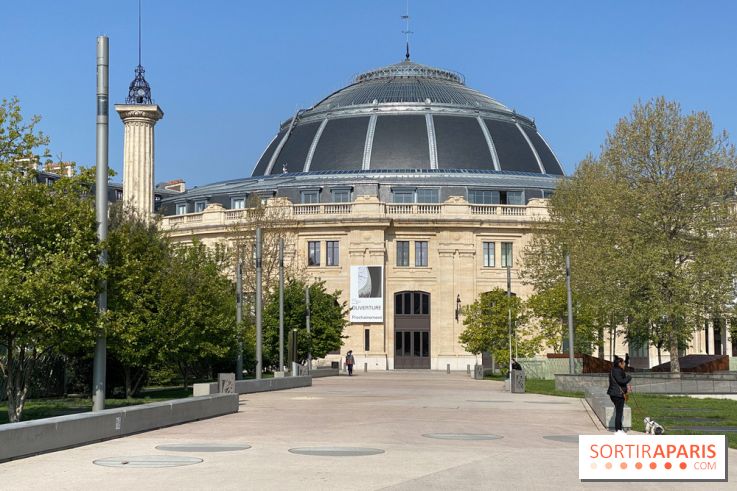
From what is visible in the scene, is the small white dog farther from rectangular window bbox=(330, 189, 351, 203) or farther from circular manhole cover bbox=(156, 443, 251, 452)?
rectangular window bbox=(330, 189, 351, 203)

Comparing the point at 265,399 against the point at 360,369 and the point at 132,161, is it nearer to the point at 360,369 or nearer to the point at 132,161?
the point at 360,369

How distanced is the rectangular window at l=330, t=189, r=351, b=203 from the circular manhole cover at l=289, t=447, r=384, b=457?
68.2 metres

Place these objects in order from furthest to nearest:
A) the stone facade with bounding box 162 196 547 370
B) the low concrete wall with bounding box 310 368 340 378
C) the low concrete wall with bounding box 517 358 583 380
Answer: the stone facade with bounding box 162 196 547 370 < the low concrete wall with bounding box 310 368 340 378 < the low concrete wall with bounding box 517 358 583 380

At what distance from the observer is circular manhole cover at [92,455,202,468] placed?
17.0m

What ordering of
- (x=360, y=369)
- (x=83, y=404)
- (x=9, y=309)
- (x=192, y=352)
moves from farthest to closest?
(x=360, y=369)
(x=192, y=352)
(x=83, y=404)
(x=9, y=309)

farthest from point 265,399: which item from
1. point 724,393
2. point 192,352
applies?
point 724,393

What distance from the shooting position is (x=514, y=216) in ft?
277

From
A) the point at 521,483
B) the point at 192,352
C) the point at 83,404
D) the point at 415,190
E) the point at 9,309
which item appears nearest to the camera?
the point at 521,483

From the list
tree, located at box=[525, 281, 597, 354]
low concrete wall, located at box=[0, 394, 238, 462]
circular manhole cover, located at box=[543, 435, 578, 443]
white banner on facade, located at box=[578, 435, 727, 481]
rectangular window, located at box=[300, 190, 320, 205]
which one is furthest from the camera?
rectangular window, located at box=[300, 190, 320, 205]

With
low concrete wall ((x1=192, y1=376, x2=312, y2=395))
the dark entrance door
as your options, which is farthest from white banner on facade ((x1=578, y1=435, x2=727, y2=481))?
the dark entrance door

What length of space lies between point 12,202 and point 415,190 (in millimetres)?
64936

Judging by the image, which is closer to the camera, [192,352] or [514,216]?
[192,352]

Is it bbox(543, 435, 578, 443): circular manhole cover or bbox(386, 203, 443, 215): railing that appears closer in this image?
bbox(543, 435, 578, 443): circular manhole cover

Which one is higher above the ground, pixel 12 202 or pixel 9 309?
pixel 12 202
